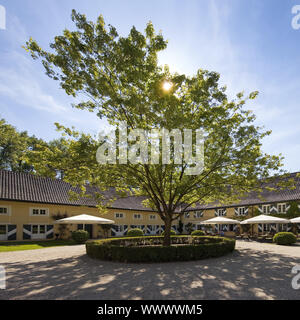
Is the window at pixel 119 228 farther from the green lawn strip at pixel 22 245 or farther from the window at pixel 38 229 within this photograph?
the green lawn strip at pixel 22 245

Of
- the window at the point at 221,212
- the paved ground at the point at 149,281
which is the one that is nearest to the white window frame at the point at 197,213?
the window at the point at 221,212

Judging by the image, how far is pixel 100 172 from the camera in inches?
491

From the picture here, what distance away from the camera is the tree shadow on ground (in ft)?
19.4

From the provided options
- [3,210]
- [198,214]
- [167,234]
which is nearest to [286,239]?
[167,234]

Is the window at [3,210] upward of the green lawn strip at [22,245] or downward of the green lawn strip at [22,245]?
upward

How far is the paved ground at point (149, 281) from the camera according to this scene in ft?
19.4

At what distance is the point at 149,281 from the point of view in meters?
7.25

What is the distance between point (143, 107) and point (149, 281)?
23.8 ft

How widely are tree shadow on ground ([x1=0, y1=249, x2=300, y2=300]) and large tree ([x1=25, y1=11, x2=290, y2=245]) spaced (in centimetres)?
449

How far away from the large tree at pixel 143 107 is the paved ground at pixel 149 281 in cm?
448

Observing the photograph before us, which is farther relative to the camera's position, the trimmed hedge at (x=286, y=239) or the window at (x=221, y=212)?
the window at (x=221, y=212)

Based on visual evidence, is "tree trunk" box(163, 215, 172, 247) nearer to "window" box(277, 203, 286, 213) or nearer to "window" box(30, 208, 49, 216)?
"window" box(30, 208, 49, 216)

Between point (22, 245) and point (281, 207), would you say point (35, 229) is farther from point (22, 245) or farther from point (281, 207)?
point (281, 207)
